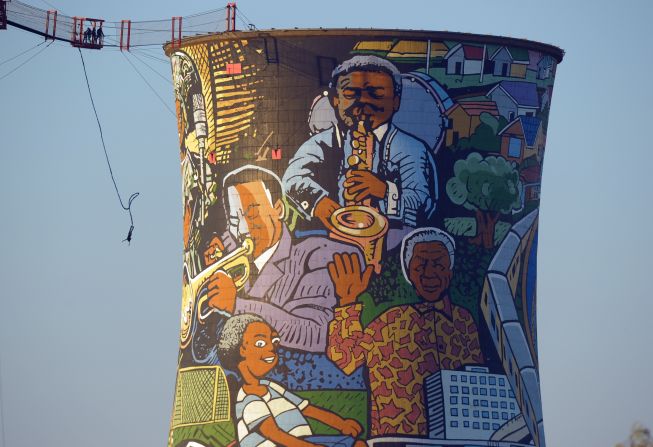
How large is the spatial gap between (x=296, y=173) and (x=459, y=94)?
10.3 ft

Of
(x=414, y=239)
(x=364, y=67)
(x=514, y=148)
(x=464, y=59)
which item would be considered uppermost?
(x=464, y=59)

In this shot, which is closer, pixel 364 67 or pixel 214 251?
pixel 364 67

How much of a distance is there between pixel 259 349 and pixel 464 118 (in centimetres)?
530

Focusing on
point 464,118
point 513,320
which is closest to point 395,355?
point 513,320

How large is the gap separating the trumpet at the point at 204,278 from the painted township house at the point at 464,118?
12.8 ft

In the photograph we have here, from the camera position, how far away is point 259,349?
76.9ft

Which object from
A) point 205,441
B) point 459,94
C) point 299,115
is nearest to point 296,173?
point 299,115

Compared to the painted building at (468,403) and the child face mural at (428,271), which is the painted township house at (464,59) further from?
the painted building at (468,403)

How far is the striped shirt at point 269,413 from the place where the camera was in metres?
23.1

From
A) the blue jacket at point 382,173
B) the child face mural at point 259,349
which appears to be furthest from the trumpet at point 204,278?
the blue jacket at point 382,173

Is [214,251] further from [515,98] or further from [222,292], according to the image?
[515,98]

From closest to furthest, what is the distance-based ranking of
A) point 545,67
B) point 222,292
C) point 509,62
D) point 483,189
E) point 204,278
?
point 483,189 < point 222,292 < point 509,62 < point 204,278 < point 545,67

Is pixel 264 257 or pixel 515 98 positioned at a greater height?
pixel 515 98

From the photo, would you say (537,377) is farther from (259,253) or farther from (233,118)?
(233,118)
